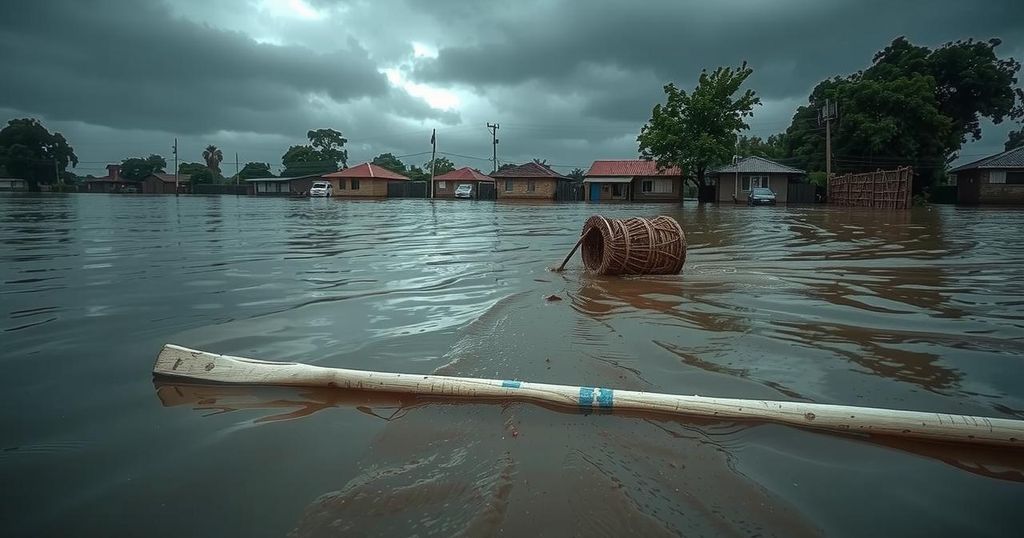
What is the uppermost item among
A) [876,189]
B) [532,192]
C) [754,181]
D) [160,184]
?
[160,184]

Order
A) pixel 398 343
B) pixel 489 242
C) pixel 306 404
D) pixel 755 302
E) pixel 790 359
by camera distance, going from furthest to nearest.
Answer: pixel 489 242, pixel 755 302, pixel 398 343, pixel 790 359, pixel 306 404

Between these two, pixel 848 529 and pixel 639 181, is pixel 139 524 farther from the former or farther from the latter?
pixel 639 181

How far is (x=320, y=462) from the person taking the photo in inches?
94.0

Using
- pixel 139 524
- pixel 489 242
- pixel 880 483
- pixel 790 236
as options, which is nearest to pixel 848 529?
pixel 880 483

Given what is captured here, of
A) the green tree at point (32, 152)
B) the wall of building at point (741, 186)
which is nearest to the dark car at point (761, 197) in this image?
the wall of building at point (741, 186)

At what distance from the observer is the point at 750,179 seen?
41844 millimetres

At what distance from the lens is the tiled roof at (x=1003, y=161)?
35.7 metres

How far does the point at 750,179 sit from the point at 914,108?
10598 millimetres

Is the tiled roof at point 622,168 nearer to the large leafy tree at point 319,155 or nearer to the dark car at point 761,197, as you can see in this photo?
the dark car at point 761,197

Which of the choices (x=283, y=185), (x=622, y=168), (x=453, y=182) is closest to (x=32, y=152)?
(x=283, y=185)

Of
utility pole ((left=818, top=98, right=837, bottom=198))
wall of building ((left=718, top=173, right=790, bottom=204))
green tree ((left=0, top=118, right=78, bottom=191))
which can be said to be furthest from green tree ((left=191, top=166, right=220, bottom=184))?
utility pole ((left=818, top=98, right=837, bottom=198))

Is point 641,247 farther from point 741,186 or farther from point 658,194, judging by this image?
point 658,194

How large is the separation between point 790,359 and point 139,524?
357cm

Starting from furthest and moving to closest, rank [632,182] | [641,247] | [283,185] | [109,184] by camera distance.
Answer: [109,184], [283,185], [632,182], [641,247]
